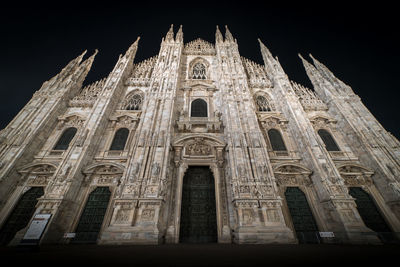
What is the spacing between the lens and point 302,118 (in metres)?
13.0

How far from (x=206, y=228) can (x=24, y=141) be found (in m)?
13.7

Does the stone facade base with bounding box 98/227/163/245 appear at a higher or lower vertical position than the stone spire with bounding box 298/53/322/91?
lower

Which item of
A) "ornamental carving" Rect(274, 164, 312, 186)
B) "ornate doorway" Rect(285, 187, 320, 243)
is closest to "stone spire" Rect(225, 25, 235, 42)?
"ornamental carving" Rect(274, 164, 312, 186)

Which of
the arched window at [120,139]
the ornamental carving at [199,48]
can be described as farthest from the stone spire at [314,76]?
the arched window at [120,139]

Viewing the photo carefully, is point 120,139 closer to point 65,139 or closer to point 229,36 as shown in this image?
point 65,139

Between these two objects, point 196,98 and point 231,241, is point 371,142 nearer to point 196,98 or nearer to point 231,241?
point 231,241

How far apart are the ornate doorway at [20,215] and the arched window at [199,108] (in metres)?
12.1

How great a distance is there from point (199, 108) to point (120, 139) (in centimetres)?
731

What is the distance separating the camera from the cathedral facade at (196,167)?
8516mm

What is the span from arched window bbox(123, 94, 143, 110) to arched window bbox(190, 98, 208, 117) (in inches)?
202

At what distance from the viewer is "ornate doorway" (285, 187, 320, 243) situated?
8976 millimetres

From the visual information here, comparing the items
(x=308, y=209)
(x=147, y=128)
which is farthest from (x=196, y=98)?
(x=308, y=209)

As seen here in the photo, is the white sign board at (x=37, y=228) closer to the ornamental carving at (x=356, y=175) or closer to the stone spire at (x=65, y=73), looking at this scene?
the stone spire at (x=65, y=73)

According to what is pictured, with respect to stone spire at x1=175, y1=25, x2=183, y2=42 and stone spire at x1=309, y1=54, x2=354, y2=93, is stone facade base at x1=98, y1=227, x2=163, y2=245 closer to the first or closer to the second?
stone spire at x1=309, y1=54, x2=354, y2=93
